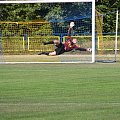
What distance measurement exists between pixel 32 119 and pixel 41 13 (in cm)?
2787

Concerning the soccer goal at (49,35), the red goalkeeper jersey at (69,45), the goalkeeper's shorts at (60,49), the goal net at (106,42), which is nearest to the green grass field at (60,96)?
the red goalkeeper jersey at (69,45)

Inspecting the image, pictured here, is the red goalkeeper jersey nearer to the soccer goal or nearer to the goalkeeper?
the goalkeeper

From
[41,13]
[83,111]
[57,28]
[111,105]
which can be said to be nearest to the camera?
[83,111]

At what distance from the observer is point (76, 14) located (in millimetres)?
28500

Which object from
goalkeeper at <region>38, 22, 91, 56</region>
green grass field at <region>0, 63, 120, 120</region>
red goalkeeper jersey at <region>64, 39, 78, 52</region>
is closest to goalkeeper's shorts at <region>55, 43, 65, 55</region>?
goalkeeper at <region>38, 22, 91, 56</region>

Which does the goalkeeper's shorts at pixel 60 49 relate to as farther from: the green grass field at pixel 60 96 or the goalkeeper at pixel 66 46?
the green grass field at pixel 60 96

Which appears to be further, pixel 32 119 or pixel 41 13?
pixel 41 13

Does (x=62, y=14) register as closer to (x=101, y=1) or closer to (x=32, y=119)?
(x=101, y=1)

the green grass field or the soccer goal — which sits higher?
the soccer goal

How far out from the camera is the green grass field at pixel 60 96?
369 inches

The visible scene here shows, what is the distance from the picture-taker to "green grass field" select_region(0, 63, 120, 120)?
9367 millimetres

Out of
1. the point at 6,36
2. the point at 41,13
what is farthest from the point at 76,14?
the point at 41,13

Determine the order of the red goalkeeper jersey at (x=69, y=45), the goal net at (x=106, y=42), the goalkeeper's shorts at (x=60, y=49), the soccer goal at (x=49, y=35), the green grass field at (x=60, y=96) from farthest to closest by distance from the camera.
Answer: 1. the goal net at (x=106, y=42)
2. the soccer goal at (x=49, y=35)
3. the goalkeeper's shorts at (x=60, y=49)
4. the red goalkeeper jersey at (x=69, y=45)
5. the green grass field at (x=60, y=96)

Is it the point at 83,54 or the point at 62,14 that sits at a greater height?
the point at 62,14
